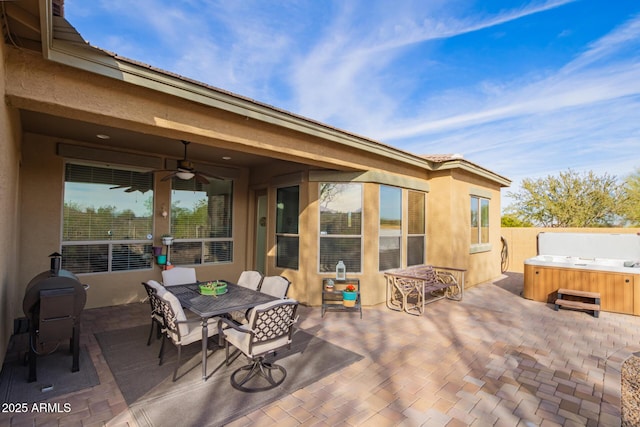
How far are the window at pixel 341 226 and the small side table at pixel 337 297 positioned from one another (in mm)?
295

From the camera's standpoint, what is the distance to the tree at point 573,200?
1573cm

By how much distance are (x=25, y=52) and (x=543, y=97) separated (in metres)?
11.6

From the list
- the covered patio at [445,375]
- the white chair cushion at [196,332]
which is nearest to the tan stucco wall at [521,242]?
the covered patio at [445,375]

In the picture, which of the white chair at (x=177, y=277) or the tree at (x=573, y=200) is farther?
the tree at (x=573, y=200)

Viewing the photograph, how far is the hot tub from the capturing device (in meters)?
5.71

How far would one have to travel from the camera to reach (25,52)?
259cm

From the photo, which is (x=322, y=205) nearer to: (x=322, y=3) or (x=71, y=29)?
(x=71, y=29)

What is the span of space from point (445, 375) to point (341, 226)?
10.7 ft

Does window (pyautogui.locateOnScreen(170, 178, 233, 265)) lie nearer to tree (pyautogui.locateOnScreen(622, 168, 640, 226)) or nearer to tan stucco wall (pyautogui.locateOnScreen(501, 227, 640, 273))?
tan stucco wall (pyautogui.locateOnScreen(501, 227, 640, 273))

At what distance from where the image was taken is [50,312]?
297 centimetres

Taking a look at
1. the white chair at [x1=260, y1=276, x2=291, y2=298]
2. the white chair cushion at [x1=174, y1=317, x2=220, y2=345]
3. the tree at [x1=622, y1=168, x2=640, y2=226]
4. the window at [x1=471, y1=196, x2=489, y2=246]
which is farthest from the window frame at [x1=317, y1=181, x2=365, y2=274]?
the tree at [x1=622, y1=168, x2=640, y2=226]

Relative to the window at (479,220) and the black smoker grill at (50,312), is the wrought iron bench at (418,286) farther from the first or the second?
the black smoker grill at (50,312)

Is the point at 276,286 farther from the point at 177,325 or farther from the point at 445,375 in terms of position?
the point at 445,375

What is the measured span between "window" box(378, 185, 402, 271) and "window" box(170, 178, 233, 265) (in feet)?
12.1
